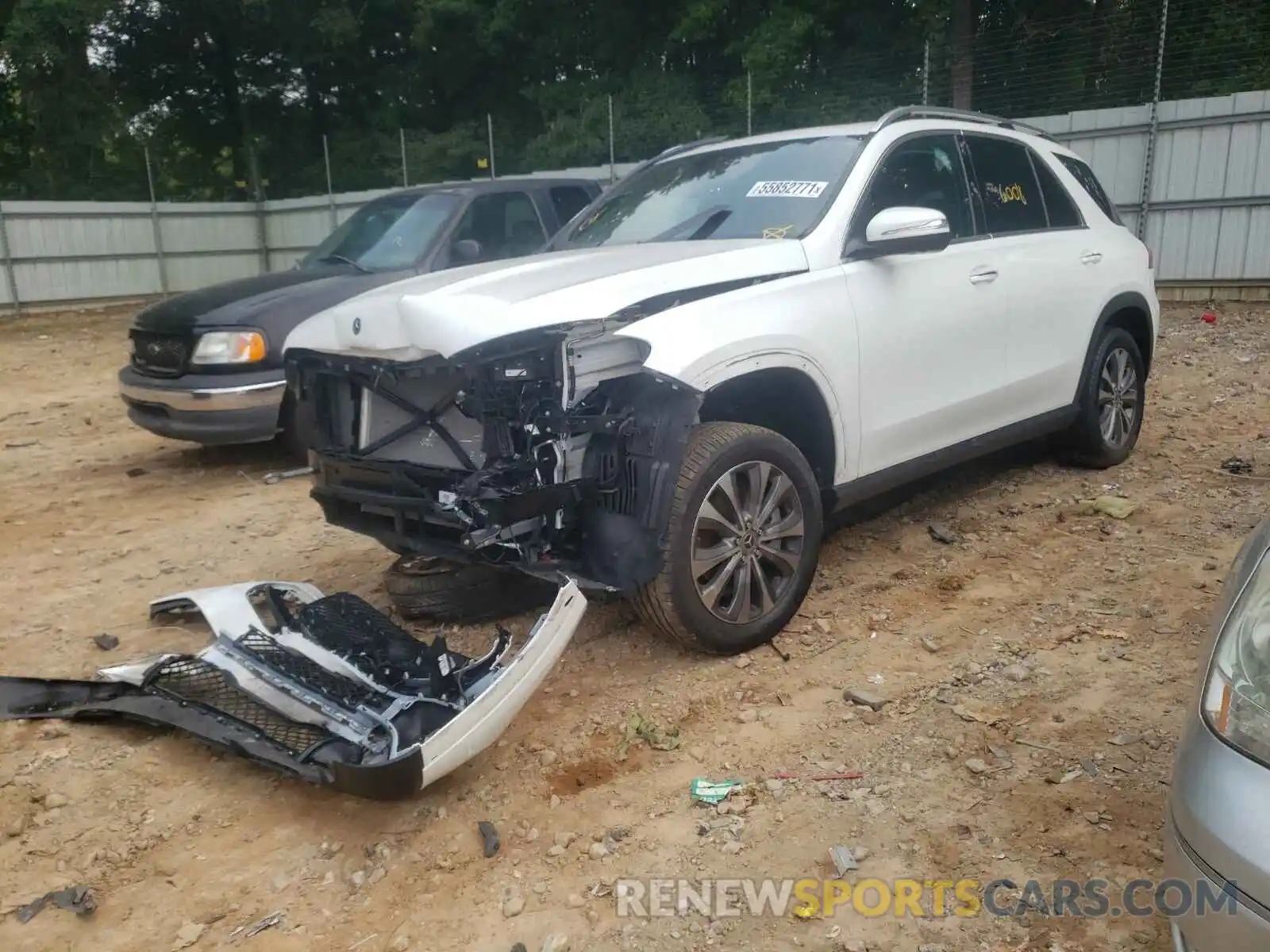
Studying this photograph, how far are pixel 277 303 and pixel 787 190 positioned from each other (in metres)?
3.77

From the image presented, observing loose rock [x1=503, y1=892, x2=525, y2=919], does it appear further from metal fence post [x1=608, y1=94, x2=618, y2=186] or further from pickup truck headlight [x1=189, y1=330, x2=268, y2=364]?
metal fence post [x1=608, y1=94, x2=618, y2=186]

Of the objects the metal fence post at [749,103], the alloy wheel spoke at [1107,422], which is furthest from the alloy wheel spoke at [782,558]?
the metal fence post at [749,103]

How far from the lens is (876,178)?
4188 mm

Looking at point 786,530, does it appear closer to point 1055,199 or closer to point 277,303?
point 1055,199

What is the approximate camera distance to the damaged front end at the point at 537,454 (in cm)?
320

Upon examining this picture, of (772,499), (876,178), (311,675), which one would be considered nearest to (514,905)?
(311,675)

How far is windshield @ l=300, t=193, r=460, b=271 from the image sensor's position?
693 centimetres

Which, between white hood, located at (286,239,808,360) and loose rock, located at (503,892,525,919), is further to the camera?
white hood, located at (286,239,808,360)

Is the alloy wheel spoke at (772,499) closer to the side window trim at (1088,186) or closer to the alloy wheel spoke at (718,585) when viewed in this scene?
the alloy wheel spoke at (718,585)

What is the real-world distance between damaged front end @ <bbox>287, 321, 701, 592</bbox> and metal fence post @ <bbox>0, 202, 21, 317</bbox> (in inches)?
653

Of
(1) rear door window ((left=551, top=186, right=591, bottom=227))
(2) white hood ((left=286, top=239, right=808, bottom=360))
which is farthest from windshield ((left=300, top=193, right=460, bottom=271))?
(2) white hood ((left=286, top=239, right=808, bottom=360))

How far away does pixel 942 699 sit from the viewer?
335 centimetres

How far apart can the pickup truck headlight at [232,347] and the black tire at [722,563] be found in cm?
385

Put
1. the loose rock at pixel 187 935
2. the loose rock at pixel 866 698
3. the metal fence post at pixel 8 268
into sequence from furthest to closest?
the metal fence post at pixel 8 268
the loose rock at pixel 866 698
the loose rock at pixel 187 935
